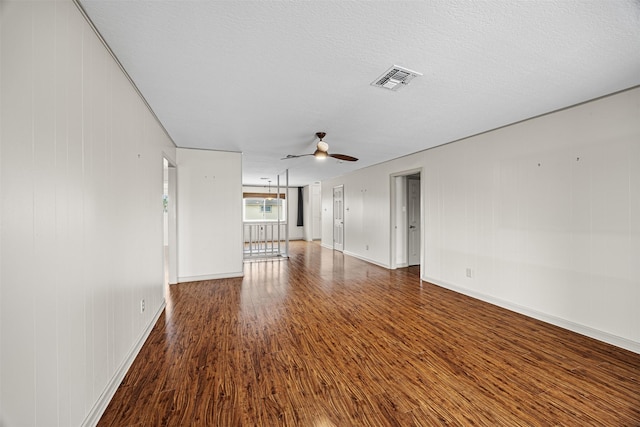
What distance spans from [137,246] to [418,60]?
9.74 ft

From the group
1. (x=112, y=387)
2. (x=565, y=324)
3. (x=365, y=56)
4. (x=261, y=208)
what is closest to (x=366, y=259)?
(x=565, y=324)

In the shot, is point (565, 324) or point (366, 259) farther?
point (366, 259)

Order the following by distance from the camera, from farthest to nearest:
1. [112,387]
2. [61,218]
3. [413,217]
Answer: [413,217]
[112,387]
[61,218]

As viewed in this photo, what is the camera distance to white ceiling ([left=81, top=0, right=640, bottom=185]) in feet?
4.97

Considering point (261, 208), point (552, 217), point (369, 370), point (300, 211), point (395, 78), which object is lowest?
point (369, 370)

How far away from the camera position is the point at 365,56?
76.0 inches

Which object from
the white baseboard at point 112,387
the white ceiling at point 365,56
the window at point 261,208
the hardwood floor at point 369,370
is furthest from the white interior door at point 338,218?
the white baseboard at point 112,387

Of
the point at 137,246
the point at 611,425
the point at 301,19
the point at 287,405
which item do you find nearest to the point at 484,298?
the point at 611,425

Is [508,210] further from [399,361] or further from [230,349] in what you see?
[230,349]

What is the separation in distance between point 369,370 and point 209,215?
3919 millimetres

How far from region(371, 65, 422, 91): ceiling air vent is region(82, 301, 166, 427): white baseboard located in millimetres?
3137

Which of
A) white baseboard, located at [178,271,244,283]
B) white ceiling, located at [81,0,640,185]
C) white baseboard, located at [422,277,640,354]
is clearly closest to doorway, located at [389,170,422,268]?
white baseboard, located at [422,277,640,354]

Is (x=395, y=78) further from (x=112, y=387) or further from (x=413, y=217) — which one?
(x=413, y=217)

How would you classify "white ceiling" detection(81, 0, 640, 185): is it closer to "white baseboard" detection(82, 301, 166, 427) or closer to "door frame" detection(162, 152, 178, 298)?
"door frame" detection(162, 152, 178, 298)
